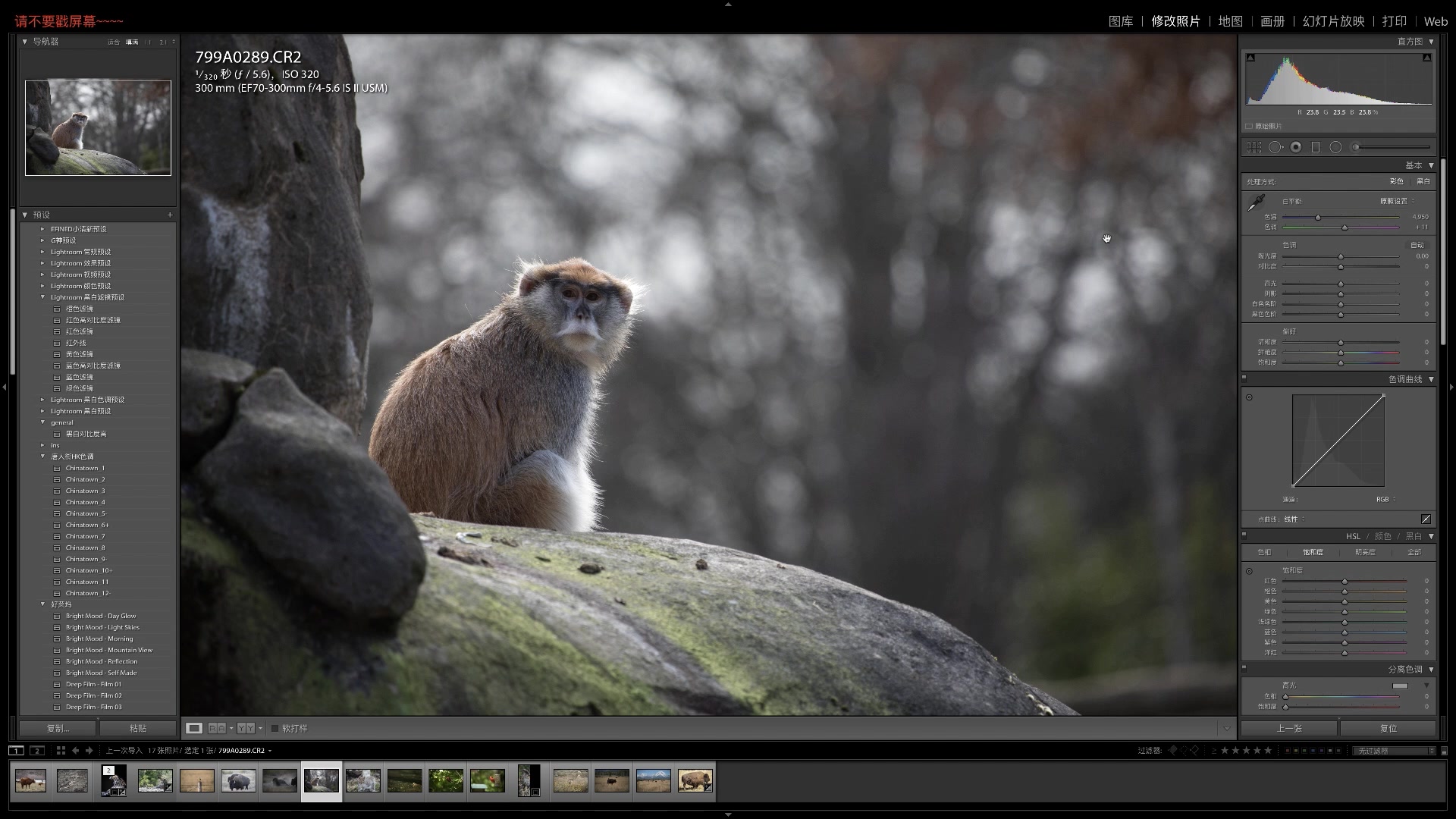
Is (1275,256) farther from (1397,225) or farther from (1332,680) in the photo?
(1332,680)

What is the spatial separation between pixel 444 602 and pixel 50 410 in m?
1.04

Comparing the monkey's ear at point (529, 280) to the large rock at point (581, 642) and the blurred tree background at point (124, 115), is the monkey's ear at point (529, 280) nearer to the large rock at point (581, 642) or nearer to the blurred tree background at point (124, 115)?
the large rock at point (581, 642)

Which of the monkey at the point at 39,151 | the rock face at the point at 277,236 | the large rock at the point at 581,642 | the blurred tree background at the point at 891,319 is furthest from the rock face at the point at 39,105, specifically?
the blurred tree background at the point at 891,319

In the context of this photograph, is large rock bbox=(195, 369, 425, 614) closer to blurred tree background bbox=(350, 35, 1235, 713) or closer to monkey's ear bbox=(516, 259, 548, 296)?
monkey's ear bbox=(516, 259, 548, 296)

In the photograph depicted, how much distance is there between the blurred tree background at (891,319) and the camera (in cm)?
1596

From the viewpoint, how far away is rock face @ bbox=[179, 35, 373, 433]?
379 centimetres

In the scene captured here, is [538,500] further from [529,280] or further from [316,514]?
[316,514]

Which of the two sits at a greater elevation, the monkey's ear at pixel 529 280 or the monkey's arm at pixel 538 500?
the monkey's ear at pixel 529 280

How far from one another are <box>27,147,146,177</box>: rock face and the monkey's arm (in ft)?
5.99

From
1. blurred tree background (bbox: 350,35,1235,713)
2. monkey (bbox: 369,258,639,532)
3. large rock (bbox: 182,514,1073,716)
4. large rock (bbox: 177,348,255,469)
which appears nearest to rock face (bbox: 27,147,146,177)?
large rock (bbox: 177,348,255,469)

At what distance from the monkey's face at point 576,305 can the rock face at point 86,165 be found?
211 cm

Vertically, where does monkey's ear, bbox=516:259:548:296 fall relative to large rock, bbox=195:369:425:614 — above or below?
above

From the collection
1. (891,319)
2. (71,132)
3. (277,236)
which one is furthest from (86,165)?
(891,319)

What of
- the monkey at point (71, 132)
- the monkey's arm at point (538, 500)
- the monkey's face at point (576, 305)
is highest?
the monkey at point (71, 132)
